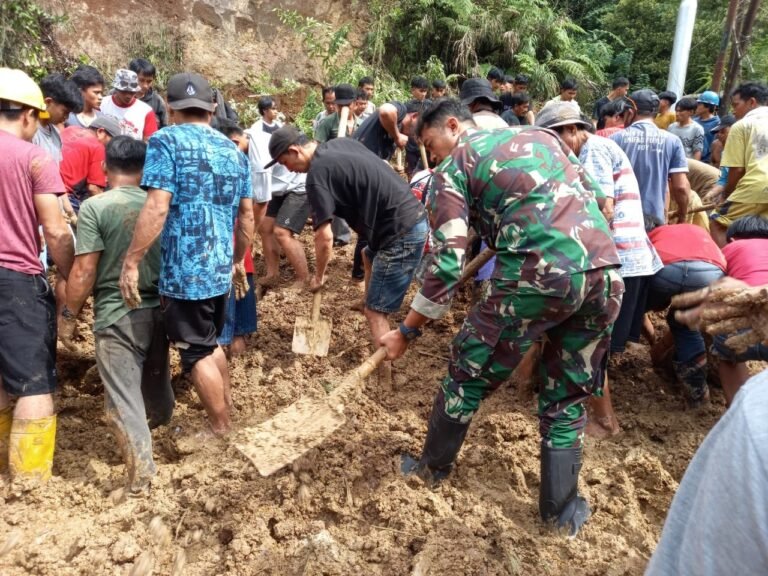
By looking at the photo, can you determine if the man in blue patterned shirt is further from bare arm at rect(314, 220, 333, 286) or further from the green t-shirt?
bare arm at rect(314, 220, 333, 286)

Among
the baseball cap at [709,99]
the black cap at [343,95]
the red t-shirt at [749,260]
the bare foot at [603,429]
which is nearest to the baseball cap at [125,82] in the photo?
the black cap at [343,95]

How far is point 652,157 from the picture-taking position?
435 centimetres

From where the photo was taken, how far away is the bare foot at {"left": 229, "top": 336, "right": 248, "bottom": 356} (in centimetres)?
445

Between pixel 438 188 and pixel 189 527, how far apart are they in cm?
193

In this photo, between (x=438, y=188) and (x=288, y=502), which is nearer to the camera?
(x=438, y=188)

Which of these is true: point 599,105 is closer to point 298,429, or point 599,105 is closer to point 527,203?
point 527,203

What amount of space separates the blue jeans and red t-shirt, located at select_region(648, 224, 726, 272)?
4cm

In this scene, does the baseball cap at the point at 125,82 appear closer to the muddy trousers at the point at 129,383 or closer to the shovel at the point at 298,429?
the muddy trousers at the point at 129,383

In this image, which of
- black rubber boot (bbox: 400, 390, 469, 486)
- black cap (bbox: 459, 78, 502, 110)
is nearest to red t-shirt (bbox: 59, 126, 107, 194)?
black cap (bbox: 459, 78, 502, 110)

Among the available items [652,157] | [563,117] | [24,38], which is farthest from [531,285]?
[24,38]

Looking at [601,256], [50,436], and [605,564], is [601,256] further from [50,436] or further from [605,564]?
[50,436]

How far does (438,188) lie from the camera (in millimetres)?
2482

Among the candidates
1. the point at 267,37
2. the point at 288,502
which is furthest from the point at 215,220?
the point at 267,37

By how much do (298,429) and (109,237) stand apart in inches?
54.9
